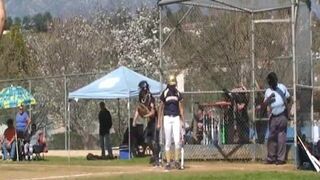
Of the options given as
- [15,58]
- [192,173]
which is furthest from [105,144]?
[15,58]

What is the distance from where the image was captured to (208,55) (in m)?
21.0

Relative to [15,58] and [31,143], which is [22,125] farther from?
[15,58]

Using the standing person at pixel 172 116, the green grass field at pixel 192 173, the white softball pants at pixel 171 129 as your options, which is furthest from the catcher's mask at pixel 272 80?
the white softball pants at pixel 171 129

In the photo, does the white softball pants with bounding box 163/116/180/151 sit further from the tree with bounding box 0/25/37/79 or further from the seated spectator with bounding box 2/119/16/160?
the tree with bounding box 0/25/37/79

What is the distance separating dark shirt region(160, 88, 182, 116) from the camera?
16844 mm

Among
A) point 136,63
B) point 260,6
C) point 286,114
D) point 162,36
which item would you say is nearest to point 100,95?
point 162,36

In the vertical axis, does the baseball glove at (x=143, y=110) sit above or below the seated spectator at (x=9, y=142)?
above

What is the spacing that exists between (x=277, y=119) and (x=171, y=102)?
2.55m

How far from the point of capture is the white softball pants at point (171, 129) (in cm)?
1669

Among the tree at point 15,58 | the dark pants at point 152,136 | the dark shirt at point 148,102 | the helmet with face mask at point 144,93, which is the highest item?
the tree at point 15,58

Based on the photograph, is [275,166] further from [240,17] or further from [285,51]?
[240,17]

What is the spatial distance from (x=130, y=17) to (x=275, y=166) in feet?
118

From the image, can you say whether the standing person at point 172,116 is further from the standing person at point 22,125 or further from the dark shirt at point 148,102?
the standing person at point 22,125

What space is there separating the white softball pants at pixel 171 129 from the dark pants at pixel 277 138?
238cm
